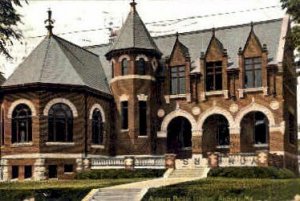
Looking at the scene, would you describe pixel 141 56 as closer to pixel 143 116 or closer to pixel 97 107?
pixel 143 116

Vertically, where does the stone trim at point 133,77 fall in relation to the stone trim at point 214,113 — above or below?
above

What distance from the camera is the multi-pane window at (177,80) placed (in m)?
47.0

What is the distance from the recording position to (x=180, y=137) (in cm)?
4800

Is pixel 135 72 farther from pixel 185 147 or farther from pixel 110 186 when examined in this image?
pixel 110 186

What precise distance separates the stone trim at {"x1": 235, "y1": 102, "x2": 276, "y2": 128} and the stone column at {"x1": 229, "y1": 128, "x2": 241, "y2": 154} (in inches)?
20.7

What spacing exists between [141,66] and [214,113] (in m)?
6.76

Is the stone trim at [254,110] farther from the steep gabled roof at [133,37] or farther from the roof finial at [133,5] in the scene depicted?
the roof finial at [133,5]

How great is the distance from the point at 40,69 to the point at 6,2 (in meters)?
8.62

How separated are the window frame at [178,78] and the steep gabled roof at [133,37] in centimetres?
199

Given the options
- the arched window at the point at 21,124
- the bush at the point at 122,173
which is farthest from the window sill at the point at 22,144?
the bush at the point at 122,173

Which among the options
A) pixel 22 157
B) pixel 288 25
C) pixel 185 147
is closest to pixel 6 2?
pixel 22 157

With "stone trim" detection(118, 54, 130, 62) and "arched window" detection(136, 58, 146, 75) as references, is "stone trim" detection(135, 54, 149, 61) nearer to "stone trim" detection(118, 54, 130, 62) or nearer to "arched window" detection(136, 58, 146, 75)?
"arched window" detection(136, 58, 146, 75)

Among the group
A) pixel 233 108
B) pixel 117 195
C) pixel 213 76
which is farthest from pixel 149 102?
pixel 117 195

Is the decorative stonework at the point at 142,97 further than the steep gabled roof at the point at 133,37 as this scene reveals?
No
